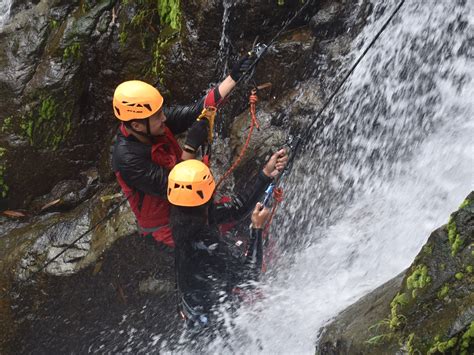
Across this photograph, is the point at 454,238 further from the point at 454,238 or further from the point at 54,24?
the point at 54,24

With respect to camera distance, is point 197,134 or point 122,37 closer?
point 197,134

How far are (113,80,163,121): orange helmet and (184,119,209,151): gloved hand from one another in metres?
0.33

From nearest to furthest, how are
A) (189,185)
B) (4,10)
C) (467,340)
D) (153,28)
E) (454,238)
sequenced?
(467,340)
(454,238)
(189,185)
(153,28)
(4,10)

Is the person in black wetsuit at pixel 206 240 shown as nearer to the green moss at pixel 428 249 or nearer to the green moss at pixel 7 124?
the green moss at pixel 428 249

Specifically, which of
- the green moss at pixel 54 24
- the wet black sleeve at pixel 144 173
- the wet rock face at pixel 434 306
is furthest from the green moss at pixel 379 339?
the green moss at pixel 54 24

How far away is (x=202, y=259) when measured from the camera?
4480 mm

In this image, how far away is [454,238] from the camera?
2750mm

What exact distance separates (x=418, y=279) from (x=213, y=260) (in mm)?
2080

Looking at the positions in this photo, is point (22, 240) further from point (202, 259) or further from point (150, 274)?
point (202, 259)

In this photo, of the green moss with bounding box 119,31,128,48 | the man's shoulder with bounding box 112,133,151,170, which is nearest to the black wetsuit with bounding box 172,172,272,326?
the man's shoulder with bounding box 112,133,151,170

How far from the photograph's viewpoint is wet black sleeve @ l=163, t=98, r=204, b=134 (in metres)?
4.75

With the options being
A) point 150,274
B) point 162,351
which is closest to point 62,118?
point 150,274

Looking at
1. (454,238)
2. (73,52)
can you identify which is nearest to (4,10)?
(73,52)

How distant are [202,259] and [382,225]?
1664 millimetres
